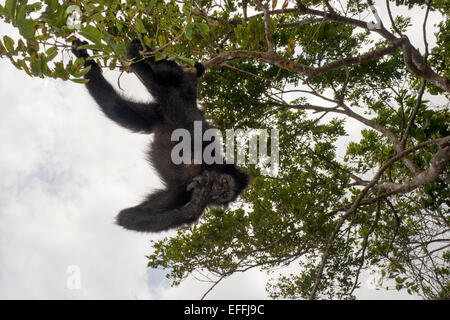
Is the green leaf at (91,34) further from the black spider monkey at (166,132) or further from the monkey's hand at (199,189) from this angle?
the monkey's hand at (199,189)

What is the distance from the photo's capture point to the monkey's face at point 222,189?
3143mm

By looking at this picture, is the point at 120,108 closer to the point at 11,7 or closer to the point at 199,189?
the point at 199,189

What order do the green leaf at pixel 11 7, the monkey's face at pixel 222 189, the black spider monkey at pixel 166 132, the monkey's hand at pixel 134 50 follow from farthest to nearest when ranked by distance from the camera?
the monkey's face at pixel 222 189 → the black spider monkey at pixel 166 132 → the monkey's hand at pixel 134 50 → the green leaf at pixel 11 7

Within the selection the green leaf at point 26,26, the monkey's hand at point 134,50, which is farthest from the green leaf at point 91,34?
the monkey's hand at point 134,50

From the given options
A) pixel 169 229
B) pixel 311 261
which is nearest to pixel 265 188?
pixel 169 229

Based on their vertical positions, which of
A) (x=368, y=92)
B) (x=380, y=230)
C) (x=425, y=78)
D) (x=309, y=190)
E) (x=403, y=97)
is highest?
(x=368, y=92)

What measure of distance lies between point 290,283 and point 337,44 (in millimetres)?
4991

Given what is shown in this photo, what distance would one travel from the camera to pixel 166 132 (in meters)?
2.76

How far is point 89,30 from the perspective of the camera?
1554 millimetres

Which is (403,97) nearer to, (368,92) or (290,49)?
(368,92)

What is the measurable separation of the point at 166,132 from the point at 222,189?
2.89 ft

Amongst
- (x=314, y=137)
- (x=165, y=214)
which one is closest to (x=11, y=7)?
(x=165, y=214)

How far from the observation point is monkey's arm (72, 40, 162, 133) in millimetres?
2896

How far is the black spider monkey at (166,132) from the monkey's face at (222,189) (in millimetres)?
13
